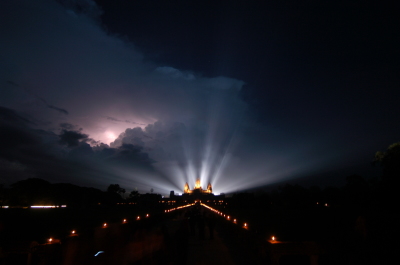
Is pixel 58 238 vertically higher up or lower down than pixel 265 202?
lower down

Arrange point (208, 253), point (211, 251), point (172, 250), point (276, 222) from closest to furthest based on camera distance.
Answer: point (172, 250) < point (208, 253) < point (211, 251) < point (276, 222)

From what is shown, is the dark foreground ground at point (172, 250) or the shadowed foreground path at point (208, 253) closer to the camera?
the dark foreground ground at point (172, 250)

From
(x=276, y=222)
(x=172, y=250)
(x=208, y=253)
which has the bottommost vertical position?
(x=208, y=253)

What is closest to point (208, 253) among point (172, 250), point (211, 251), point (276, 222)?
point (211, 251)

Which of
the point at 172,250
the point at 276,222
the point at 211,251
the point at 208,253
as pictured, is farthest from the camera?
the point at 276,222

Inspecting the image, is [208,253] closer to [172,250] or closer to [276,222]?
[172,250]

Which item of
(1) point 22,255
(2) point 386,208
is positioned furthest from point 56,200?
(1) point 22,255

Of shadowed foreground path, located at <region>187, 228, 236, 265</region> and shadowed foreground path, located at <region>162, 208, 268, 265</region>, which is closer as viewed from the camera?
shadowed foreground path, located at <region>162, 208, 268, 265</region>

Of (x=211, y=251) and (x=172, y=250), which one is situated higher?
(x=172, y=250)

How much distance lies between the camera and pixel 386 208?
59.2 m

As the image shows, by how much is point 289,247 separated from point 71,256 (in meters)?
9.77

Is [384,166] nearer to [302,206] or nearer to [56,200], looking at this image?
[302,206]

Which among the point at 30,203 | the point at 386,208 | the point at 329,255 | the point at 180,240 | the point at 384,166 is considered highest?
the point at 30,203

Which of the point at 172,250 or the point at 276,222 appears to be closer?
the point at 172,250
